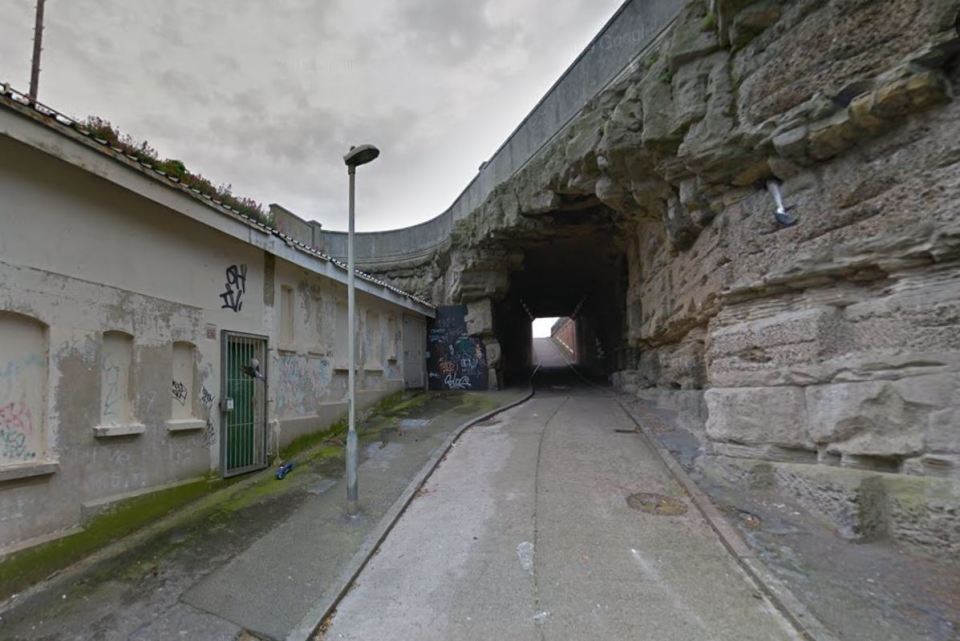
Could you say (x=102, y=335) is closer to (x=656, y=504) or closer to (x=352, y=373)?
(x=352, y=373)

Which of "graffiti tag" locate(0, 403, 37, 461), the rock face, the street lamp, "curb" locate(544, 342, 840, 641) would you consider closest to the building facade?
"graffiti tag" locate(0, 403, 37, 461)

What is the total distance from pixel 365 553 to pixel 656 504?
3.44 metres

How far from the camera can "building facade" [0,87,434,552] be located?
4.30 m

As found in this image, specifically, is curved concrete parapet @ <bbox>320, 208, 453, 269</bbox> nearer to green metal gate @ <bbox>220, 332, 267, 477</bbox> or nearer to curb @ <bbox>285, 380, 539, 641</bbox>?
green metal gate @ <bbox>220, 332, 267, 477</bbox>

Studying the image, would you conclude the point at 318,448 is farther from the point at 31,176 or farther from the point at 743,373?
the point at 743,373

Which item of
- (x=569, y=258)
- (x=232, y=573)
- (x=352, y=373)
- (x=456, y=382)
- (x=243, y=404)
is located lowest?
(x=232, y=573)

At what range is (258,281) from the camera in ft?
25.5

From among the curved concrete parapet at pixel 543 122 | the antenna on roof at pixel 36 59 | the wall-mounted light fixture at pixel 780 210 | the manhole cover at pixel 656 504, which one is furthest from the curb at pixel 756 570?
the antenna on roof at pixel 36 59

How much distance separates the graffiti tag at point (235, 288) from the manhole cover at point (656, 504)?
21.2 ft

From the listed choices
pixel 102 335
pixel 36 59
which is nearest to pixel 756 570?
pixel 102 335

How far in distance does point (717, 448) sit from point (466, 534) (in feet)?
11.3

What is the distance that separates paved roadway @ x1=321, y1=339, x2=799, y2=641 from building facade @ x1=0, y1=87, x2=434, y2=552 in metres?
3.20

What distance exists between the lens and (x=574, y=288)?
20.8 metres

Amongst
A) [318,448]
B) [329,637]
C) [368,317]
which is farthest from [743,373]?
[368,317]
